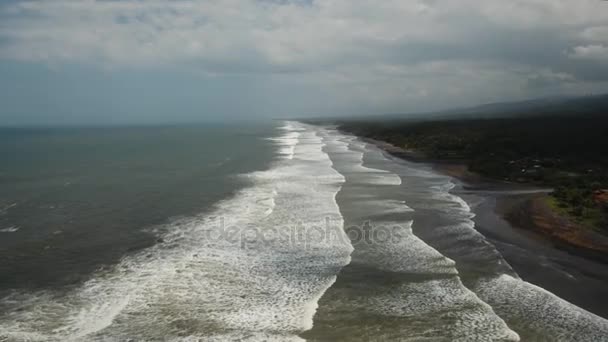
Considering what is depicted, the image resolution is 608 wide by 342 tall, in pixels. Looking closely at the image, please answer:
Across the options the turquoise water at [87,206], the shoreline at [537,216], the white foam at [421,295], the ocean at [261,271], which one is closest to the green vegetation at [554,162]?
the shoreline at [537,216]

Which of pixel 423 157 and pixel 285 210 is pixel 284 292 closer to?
pixel 285 210

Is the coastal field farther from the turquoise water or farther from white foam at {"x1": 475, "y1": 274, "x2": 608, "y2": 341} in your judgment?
the turquoise water

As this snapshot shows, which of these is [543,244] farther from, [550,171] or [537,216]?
[550,171]

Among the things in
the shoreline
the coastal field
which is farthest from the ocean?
the coastal field

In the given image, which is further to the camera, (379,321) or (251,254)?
(251,254)

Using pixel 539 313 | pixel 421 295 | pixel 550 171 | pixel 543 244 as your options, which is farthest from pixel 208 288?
pixel 550 171

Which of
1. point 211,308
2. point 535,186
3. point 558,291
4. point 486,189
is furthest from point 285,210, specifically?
point 535,186

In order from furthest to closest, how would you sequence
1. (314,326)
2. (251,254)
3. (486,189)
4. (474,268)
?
(486,189) → (251,254) → (474,268) → (314,326)
